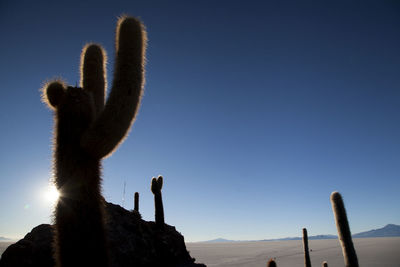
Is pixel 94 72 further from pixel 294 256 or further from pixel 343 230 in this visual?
pixel 294 256

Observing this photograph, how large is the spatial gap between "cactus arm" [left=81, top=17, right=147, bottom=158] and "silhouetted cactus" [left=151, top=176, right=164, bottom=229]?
10.1m

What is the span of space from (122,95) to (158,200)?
35.1 feet

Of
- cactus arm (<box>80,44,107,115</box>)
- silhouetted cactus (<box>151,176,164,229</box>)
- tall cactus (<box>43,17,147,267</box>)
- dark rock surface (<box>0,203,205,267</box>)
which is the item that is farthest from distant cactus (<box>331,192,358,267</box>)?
silhouetted cactus (<box>151,176,164,229</box>)

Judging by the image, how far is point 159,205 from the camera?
13.0m

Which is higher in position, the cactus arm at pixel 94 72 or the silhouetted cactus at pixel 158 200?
the cactus arm at pixel 94 72

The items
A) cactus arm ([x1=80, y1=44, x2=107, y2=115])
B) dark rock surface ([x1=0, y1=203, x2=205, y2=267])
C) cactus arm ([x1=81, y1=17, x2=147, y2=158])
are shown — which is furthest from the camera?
dark rock surface ([x1=0, y1=203, x2=205, y2=267])

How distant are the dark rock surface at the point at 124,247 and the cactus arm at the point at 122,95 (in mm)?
4896

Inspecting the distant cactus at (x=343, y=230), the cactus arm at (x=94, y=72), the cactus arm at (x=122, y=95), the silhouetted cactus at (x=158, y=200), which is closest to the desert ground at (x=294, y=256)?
the silhouetted cactus at (x=158, y=200)

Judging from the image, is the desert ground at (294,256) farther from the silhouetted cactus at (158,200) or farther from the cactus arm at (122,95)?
the cactus arm at (122,95)

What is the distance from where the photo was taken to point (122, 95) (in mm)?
3303

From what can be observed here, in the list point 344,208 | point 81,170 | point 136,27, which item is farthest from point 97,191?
point 344,208

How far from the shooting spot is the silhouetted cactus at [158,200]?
512 inches

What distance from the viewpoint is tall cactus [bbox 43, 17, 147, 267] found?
2.95m

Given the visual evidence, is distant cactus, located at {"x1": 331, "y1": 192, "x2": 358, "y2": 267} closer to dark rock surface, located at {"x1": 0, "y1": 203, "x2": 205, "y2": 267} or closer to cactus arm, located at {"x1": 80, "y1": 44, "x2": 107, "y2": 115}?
cactus arm, located at {"x1": 80, "y1": 44, "x2": 107, "y2": 115}
